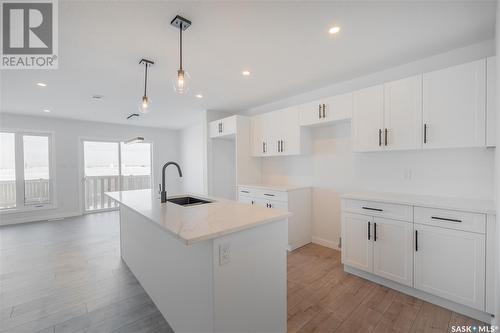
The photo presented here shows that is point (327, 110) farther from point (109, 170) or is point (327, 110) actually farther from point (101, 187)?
point (101, 187)

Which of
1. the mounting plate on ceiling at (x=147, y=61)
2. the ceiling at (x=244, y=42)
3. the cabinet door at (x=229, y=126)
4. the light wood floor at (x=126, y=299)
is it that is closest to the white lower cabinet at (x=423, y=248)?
the light wood floor at (x=126, y=299)

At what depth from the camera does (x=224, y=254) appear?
4.50 feet

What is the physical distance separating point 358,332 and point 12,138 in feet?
24.4

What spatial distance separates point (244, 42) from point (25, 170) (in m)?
6.24

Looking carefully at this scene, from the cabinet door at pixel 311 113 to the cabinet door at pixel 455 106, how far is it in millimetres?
1255

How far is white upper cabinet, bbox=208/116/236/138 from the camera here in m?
4.23

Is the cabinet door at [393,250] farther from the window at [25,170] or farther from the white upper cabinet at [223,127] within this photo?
the window at [25,170]

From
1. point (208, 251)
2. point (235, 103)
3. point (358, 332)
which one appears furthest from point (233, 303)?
point (235, 103)

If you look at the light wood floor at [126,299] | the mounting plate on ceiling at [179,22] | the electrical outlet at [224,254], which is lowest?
the light wood floor at [126,299]

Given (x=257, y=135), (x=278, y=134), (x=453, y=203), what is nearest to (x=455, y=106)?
(x=453, y=203)

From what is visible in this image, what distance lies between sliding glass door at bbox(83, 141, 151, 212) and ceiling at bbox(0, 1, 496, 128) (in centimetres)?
273

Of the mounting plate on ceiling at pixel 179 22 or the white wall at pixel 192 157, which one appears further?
the white wall at pixel 192 157

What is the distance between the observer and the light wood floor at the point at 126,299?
185 centimetres

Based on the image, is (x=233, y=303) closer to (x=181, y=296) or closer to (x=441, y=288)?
(x=181, y=296)
